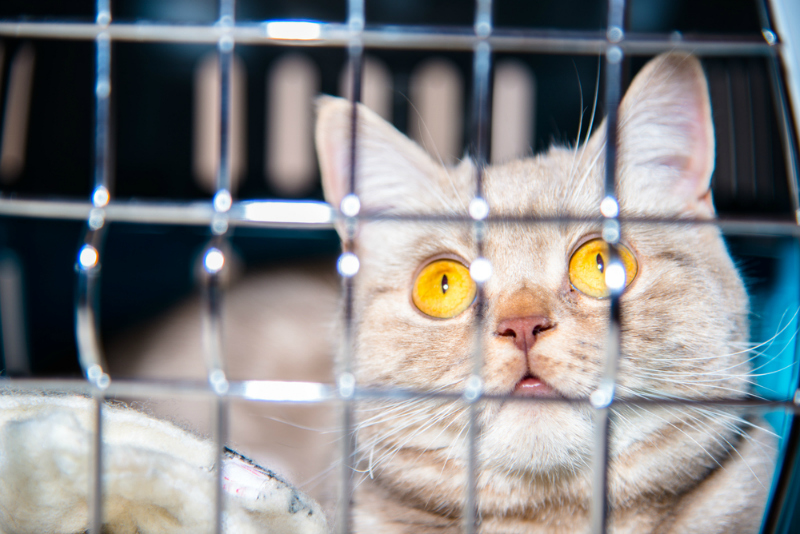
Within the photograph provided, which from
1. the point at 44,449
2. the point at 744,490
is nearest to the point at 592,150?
the point at 744,490

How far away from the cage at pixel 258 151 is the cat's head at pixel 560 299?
4.1 inches

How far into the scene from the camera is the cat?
0.73 meters

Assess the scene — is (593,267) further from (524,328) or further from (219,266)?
(219,266)

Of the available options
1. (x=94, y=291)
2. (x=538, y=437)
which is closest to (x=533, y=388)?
(x=538, y=437)

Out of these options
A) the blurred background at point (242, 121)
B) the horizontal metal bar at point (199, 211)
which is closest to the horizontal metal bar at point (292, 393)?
the horizontal metal bar at point (199, 211)

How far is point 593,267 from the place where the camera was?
0.82m

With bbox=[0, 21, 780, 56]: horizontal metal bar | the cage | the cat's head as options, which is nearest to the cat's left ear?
the cat's head

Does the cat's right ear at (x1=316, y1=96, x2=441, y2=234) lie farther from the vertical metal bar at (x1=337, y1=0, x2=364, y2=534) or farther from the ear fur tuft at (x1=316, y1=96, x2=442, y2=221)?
the vertical metal bar at (x1=337, y1=0, x2=364, y2=534)

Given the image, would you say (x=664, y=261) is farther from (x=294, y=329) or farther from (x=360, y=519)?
(x=294, y=329)

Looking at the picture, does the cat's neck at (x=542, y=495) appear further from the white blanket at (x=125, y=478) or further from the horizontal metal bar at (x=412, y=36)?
the horizontal metal bar at (x=412, y=36)

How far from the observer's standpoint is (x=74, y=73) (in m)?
1.44

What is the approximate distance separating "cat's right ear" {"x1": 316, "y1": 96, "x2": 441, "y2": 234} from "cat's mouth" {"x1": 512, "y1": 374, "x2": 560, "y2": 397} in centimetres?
39

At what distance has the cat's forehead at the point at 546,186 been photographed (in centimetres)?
90

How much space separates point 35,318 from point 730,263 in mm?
1682
